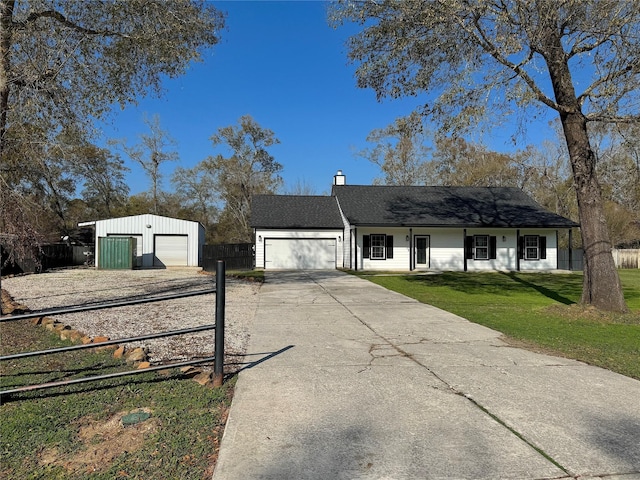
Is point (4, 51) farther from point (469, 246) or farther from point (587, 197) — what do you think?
point (469, 246)

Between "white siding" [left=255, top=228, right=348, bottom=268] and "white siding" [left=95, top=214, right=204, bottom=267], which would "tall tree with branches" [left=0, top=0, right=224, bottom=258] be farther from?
"white siding" [left=95, top=214, right=204, bottom=267]

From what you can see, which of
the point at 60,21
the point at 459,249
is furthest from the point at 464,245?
the point at 60,21

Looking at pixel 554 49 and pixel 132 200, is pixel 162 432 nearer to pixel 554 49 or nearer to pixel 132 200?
pixel 554 49

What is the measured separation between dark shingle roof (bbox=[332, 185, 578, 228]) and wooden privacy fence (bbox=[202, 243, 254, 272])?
19.9 ft

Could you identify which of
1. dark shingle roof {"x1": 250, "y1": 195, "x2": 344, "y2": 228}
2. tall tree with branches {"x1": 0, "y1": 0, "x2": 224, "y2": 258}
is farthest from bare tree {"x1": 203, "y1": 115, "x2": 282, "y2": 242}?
tall tree with branches {"x1": 0, "y1": 0, "x2": 224, "y2": 258}

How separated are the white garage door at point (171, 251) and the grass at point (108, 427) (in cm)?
2335

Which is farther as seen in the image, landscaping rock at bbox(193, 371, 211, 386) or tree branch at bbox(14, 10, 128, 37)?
tree branch at bbox(14, 10, 128, 37)

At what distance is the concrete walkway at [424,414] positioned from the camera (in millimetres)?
2678

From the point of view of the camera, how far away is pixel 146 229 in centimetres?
2706

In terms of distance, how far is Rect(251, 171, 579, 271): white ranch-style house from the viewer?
23.6 meters

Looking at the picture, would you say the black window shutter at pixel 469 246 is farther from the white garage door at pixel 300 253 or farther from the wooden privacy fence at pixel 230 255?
the wooden privacy fence at pixel 230 255

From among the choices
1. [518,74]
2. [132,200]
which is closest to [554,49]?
[518,74]

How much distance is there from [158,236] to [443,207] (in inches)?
690

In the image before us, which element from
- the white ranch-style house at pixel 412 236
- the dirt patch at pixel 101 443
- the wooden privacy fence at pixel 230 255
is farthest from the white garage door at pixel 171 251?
the dirt patch at pixel 101 443
